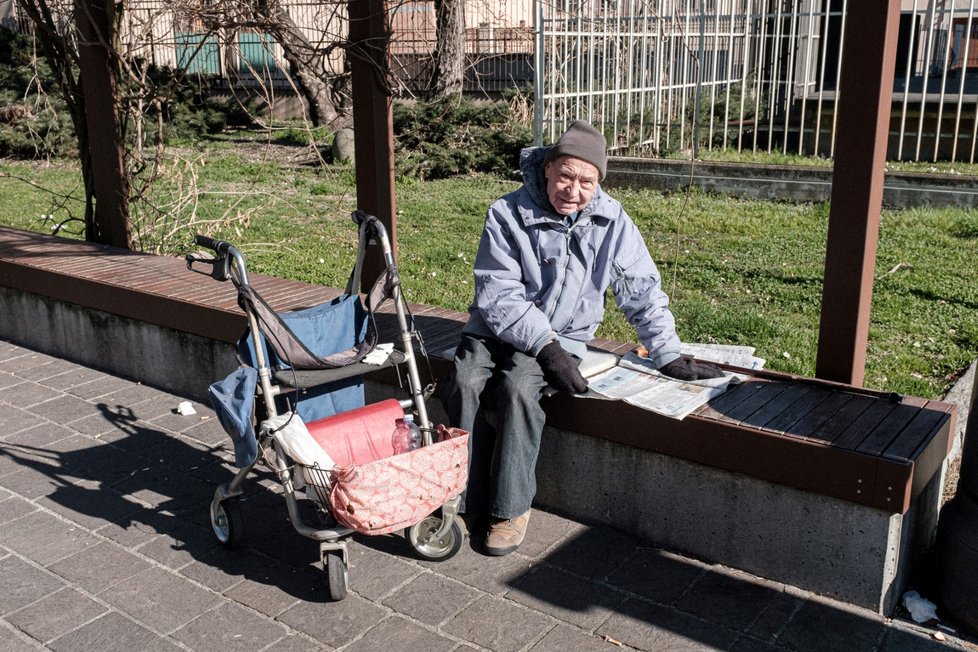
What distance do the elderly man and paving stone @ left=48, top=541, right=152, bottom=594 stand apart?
1.28 meters

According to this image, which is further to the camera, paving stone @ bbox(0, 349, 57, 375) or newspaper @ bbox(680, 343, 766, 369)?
paving stone @ bbox(0, 349, 57, 375)

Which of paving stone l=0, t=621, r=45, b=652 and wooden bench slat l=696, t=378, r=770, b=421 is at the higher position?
wooden bench slat l=696, t=378, r=770, b=421

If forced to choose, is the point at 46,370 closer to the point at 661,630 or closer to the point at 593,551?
the point at 593,551

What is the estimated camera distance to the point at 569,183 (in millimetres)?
3799

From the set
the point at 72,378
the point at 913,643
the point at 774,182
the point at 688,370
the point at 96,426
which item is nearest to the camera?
the point at 913,643

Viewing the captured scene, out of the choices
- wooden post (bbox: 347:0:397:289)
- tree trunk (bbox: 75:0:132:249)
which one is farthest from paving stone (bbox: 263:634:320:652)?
tree trunk (bbox: 75:0:132:249)

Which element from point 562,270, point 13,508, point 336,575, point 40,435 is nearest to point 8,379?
point 40,435

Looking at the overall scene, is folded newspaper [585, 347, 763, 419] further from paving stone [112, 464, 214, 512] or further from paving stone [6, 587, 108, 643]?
paving stone [6, 587, 108, 643]

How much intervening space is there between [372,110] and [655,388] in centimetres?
225

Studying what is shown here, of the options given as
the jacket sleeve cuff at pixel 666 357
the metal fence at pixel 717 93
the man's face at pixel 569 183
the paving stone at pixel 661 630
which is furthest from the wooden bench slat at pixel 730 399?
the metal fence at pixel 717 93

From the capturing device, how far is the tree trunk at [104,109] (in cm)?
646

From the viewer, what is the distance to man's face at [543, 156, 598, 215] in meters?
3.78

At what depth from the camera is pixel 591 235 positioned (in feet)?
12.8

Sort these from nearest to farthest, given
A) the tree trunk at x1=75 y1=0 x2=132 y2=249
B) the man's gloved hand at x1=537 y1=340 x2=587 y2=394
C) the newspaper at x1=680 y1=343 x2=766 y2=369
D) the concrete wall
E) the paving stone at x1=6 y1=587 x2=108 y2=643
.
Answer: the paving stone at x1=6 y1=587 x2=108 y2=643
the man's gloved hand at x1=537 y1=340 x2=587 y2=394
the newspaper at x1=680 y1=343 x2=766 y2=369
the tree trunk at x1=75 y1=0 x2=132 y2=249
the concrete wall
